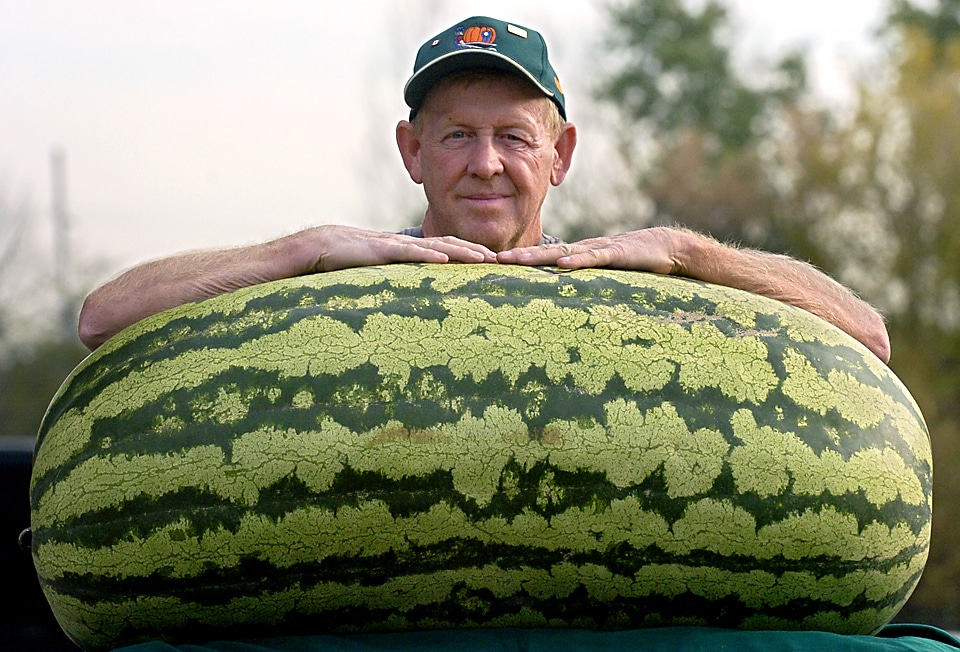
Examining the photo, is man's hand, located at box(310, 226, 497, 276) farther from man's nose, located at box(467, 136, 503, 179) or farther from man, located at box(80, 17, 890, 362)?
man's nose, located at box(467, 136, 503, 179)

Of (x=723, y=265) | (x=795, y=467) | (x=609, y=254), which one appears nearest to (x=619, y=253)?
A: (x=609, y=254)

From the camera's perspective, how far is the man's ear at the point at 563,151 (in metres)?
3.46

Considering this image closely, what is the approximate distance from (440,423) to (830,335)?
37.1 inches

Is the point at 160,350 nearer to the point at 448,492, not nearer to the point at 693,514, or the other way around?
the point at 448,492

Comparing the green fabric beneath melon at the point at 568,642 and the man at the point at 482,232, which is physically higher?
the man at the point at 482,232

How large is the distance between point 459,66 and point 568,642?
173cm

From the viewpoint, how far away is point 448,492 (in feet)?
6.63

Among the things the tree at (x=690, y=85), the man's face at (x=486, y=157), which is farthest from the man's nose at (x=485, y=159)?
the tree at (x=690, y=85)

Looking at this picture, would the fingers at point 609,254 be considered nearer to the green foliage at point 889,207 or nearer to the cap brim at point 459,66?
the cap brim at point 459,66

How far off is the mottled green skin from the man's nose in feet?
3.08

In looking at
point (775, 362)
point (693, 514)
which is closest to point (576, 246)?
point (775, 362)

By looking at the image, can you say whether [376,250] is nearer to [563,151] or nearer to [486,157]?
[486,157]

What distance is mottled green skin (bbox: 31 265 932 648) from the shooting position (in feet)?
6.68

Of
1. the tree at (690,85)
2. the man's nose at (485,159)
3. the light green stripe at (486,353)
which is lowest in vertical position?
the light green stripe at (486,353)
